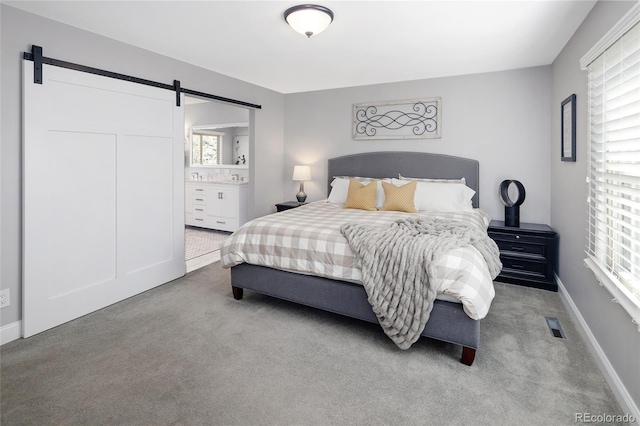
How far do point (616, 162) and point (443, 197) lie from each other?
186 centimetres

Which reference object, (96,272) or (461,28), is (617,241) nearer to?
(461,28)

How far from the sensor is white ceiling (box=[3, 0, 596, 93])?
2436 millimetres

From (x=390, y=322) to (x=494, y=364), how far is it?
0.68 meters

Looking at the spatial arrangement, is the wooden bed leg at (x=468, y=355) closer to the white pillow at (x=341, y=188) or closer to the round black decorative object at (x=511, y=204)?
the round black decorative object at (x=511, y=204)

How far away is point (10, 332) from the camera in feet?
7.93

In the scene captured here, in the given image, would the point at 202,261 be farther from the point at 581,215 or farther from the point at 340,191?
the point at 581,215

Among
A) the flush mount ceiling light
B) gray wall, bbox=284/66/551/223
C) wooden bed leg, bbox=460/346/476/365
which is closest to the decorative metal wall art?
gray wall, bbox=284/66/551/223

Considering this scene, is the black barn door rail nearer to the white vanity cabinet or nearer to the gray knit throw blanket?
the white vanity cabinet

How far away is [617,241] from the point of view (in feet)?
6.13

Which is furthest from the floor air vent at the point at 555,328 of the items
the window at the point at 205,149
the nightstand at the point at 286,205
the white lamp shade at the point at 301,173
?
the window at the point at 205,149

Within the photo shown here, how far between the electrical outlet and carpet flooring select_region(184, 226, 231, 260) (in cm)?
192

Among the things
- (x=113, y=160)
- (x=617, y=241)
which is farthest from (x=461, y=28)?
(x=113, y=160)

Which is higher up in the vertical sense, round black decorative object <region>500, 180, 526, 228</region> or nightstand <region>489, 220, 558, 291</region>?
round black decorative object <region>500, 180, 526, 228</region>

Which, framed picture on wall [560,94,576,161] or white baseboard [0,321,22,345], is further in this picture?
framed picture on wall [560,94,576,161]
